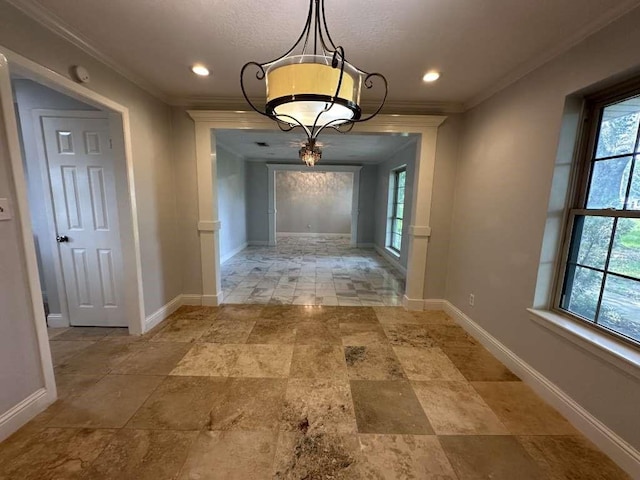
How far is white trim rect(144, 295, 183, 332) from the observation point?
8.60 feet

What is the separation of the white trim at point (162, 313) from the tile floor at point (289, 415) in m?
0.11

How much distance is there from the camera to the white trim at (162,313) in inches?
103

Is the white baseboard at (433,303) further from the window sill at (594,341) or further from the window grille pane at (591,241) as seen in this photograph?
the window grille pane at (591,241)

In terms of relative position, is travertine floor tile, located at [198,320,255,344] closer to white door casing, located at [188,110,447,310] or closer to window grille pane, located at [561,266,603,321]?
white door casing, located at [188,110,447,310]

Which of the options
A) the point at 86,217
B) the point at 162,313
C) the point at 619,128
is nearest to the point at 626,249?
the point at 619,128

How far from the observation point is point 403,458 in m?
1.35

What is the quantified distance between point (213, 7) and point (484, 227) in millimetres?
2690

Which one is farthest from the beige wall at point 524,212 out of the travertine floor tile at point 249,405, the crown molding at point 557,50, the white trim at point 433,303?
the travertine floor tile at point 249,405

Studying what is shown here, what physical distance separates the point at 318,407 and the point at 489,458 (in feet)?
3.12

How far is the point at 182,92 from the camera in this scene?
8.87 ft

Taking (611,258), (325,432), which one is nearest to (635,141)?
(611,258)

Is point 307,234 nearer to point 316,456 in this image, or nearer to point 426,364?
point 426,364

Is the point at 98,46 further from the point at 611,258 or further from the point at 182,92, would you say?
the point at 611,258

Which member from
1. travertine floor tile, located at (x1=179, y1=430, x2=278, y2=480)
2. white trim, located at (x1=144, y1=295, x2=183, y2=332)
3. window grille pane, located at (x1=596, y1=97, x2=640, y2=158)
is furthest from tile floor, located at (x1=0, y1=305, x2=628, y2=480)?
window grille pane, located at (x1=596, y1=97, x2=640, y2=158)
